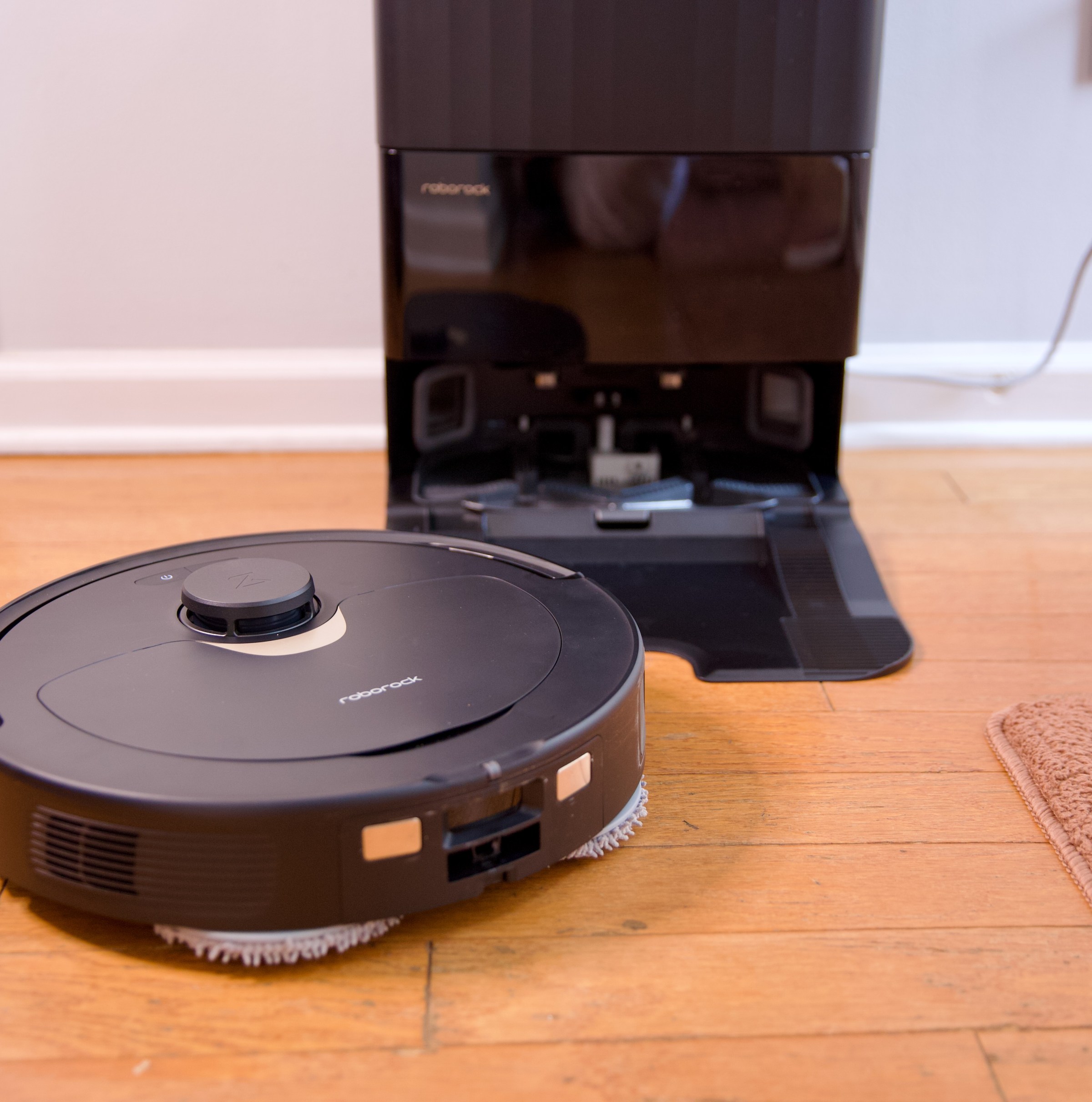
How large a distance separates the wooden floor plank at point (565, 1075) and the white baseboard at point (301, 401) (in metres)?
0.98

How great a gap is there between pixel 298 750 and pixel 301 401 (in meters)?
0.92

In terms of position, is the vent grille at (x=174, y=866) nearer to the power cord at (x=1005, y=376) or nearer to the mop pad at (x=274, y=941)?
the mop pad at (x=274, y=941)

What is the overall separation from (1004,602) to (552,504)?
1.37 feet

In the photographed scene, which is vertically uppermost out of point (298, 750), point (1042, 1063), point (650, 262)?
point (650, 262)

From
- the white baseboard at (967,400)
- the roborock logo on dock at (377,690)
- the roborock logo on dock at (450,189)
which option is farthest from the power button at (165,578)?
the white baseboard at (967,400)

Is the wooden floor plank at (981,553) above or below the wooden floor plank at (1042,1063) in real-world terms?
above

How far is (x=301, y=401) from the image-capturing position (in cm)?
142

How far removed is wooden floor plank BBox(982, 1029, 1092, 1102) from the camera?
498 mm

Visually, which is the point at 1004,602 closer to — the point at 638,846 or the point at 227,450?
the point at 638,846

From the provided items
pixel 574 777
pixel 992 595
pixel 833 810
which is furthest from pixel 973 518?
pixel 574 777

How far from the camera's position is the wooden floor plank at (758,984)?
53 centimetres

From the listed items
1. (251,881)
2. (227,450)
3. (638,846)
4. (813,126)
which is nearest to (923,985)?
(638,846)

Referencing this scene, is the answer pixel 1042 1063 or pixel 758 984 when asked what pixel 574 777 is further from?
pixel 1042 1063

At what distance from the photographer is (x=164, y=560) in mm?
806
